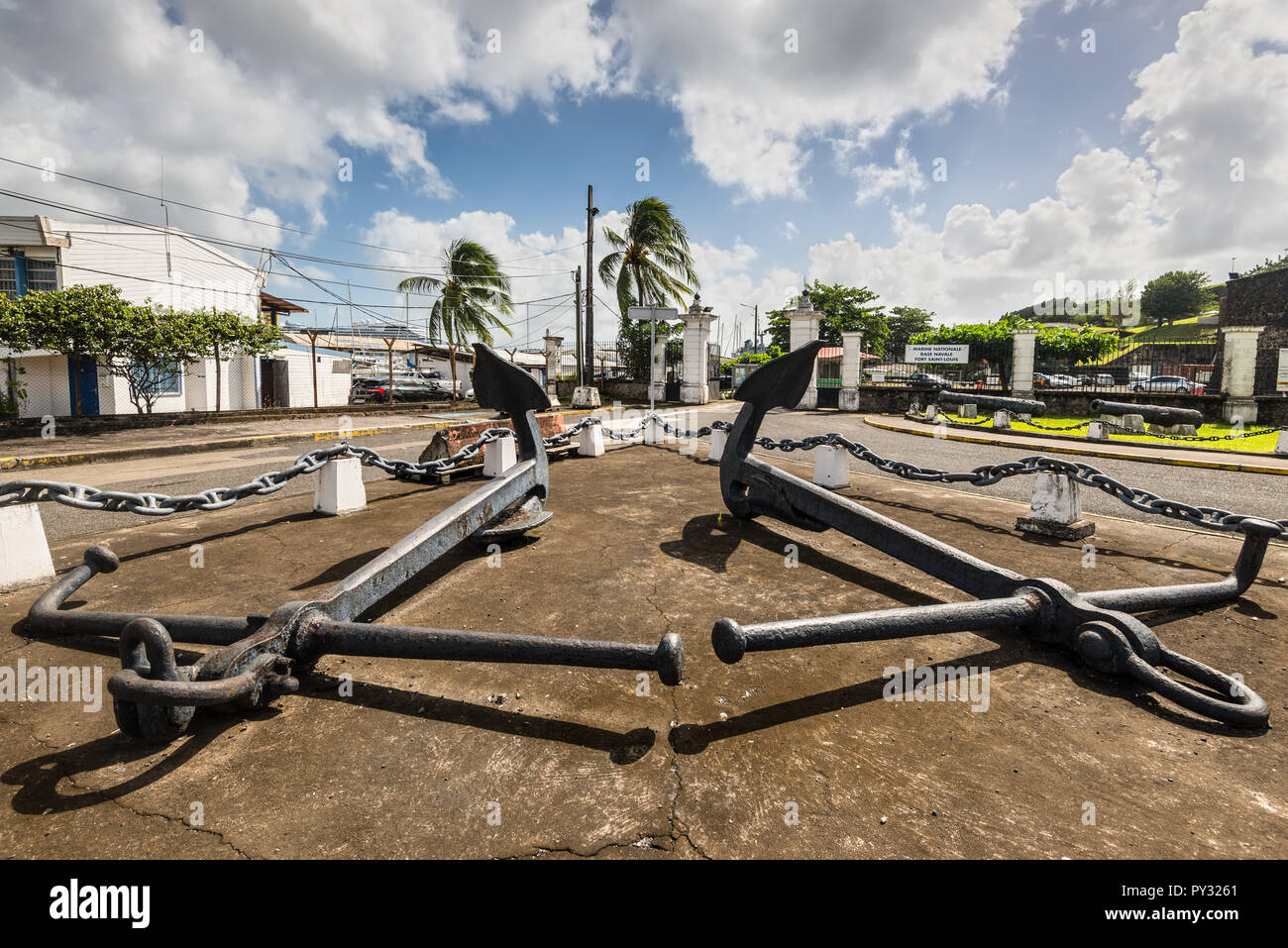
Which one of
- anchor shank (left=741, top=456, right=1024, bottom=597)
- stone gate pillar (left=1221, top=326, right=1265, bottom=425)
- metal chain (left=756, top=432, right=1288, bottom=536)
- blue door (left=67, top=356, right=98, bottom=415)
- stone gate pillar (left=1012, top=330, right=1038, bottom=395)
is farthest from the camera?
stone gate pillar (left=1012, top=330, right=1038, bottom=395)

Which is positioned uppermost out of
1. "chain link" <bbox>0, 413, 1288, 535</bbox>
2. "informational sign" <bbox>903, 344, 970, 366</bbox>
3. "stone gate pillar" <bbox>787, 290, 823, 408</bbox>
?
"stone gate pillar" <bbox>787, 290, 823, 408</bbox>

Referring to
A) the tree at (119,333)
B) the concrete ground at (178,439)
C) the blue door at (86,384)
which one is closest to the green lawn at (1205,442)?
the concrete ground at (178,439)

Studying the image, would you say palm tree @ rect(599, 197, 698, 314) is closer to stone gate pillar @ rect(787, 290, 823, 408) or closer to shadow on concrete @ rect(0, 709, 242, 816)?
stone gate pillar @ rect(787, 290, 823, 408)

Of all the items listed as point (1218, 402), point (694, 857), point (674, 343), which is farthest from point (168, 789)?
point (674, 343)

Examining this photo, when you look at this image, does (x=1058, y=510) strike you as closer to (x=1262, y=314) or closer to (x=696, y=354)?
(x=696, y=354)

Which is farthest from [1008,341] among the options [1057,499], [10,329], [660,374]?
[10,329]

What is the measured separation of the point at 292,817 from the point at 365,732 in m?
0.40

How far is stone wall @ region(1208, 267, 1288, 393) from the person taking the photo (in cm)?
1988

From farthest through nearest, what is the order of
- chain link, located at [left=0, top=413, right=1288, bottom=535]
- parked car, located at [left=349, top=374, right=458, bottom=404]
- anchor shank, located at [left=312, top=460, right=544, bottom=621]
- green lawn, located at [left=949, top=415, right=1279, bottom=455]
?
parked car, located at [left=349, top=374, right=458, bottom=404], green lawn, located at [left=949, top=415, right=1279, bottom=455], chain link, located at [left=0, top=413, right=1288, bottom=535], anchor shank, located at [left=312, top=460, right=544, bottom=621]

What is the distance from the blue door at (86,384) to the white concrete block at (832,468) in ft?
62.2

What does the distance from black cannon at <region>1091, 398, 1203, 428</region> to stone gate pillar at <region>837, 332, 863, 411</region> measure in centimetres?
757

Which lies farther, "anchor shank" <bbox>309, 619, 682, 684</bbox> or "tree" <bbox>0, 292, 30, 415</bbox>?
"tree" <bbox>0, 292, 30, 415</bbox>

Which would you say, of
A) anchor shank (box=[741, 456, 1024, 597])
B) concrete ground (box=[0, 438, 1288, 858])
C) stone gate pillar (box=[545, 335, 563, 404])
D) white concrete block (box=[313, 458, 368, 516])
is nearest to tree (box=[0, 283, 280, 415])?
stone gate pillar (box=[545, 335, 563, 404])

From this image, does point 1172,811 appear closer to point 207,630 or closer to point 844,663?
point 844,663
